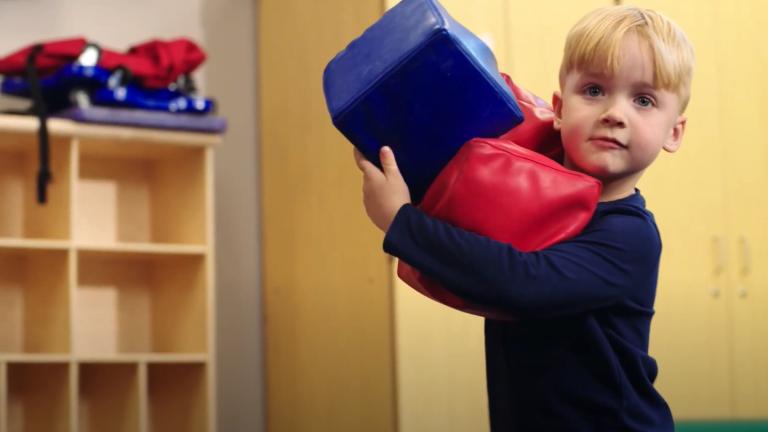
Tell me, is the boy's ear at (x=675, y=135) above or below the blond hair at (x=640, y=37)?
below

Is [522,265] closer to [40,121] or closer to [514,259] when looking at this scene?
[514,259]

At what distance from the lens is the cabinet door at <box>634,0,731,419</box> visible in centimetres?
277

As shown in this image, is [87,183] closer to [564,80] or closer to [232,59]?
[232,59]

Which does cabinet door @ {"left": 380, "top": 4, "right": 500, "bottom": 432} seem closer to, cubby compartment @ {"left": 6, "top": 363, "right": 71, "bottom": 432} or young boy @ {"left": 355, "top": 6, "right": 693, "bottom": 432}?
cubby compartment @ {"left": 6, "top": 363, "right": 71, "bottom": 432}

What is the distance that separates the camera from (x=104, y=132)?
8.58 ft

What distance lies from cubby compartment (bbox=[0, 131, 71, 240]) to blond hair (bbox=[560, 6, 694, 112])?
172 cm

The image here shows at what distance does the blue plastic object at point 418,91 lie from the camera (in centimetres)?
116

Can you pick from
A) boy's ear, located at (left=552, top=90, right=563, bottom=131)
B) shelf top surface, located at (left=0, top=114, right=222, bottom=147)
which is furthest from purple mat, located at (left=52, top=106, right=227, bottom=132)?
boy's ear, located at (left=552, top=90, right=563, bottom=131)

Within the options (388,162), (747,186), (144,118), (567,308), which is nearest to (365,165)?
(388,162)

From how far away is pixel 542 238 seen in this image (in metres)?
1.17

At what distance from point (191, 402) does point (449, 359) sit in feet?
2.38

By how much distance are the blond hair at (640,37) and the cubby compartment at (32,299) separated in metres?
1.73

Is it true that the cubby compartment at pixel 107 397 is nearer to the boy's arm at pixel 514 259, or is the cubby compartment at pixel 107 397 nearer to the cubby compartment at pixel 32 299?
the cubby compartment at pixel 32 299

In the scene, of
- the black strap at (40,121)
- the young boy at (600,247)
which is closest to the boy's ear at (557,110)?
the young boy at (600,247)
